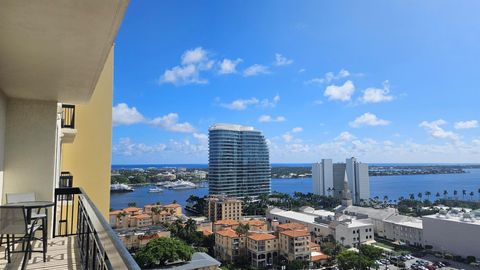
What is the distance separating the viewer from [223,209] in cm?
3972

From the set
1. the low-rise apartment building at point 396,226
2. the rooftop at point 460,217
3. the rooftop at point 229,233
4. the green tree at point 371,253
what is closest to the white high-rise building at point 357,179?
the low-rise apartment building at point 396,226

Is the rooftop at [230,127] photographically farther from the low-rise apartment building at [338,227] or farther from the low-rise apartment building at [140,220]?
the low-rise apartment building at [140,220]

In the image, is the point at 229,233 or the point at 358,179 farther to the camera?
the point at 358,179

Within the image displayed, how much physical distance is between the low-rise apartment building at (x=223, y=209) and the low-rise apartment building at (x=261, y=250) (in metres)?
13.6

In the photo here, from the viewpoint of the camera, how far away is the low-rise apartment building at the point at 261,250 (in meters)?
25.2

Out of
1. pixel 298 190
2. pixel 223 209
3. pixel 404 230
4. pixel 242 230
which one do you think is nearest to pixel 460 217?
pixel 404 230

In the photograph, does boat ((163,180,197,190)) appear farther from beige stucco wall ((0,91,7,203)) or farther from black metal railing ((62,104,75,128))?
beige stucco wall ((0,91,7,203))

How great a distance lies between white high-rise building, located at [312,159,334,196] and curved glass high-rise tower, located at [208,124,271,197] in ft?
50.7

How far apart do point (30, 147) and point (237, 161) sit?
5082cm

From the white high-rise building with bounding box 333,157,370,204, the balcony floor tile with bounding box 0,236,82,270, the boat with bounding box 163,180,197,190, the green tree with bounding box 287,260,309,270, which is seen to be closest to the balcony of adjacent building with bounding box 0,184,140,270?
the balcony floor tile with bounding box 0,236,82,270

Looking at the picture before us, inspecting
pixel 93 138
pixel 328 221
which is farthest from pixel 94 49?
pixel 328 221

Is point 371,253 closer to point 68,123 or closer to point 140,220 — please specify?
point 140,220

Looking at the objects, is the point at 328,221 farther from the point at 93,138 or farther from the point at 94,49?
the point at 94,49

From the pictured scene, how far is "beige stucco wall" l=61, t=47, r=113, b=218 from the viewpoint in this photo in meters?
5.89
